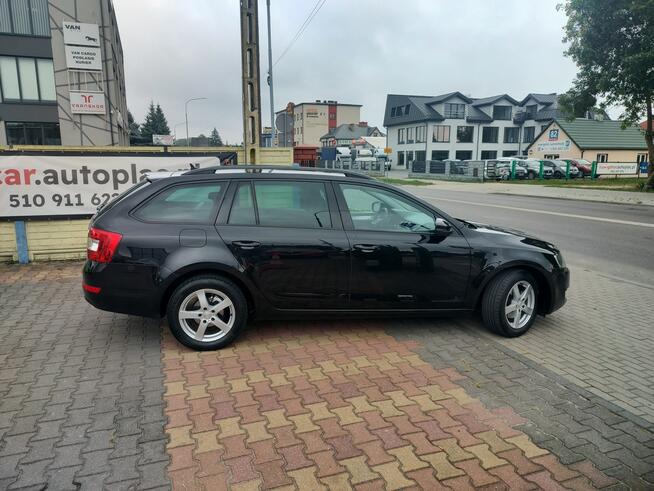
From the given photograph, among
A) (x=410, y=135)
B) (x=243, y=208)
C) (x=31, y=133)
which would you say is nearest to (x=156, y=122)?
(x=410, y=135)

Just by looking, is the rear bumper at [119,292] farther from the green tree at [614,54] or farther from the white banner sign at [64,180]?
the green tree at [614,54]

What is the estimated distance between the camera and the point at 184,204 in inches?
169

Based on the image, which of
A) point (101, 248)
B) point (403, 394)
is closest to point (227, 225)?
point (101, 248)

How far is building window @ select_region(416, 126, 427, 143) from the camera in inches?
2405

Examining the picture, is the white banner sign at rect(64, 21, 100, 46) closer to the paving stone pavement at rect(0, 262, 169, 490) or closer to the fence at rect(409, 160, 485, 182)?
the paving stone pavement at rect(0, 262, 169, 490)

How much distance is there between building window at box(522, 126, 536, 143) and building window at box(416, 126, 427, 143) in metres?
13.4

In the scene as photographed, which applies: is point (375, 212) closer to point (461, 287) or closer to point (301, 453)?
point (461, 287)

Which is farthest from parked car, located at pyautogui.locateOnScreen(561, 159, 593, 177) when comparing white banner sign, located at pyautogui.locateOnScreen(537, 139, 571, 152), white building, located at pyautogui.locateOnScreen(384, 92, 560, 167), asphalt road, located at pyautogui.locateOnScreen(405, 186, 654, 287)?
white building, located at pyautogui.locateOnScreen(384, 92, 560, 167)

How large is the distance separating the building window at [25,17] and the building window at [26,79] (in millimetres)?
1568

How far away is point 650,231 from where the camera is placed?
11.7 metres

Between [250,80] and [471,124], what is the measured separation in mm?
57364

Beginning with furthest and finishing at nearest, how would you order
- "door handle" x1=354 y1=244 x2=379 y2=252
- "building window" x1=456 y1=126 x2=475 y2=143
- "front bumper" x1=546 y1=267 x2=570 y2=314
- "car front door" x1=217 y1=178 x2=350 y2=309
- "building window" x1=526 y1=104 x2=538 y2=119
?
"building window" x1=526 y1=104 x2=538 y2=119
"building window" x1=456 y1=126 x2=475 y2=143
"front bumper" x1=546 y1=267 x2=570 y2=314
"door handle" x1=354 y1=244 x2=379 y2=252
"car front door" x1=217 y1=178 x2=350 y2=309

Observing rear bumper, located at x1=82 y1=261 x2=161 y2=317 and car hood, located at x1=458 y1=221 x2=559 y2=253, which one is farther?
car hood, located at x1=458 y1=221 x2=559 y2=253

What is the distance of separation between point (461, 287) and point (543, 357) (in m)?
0.90
